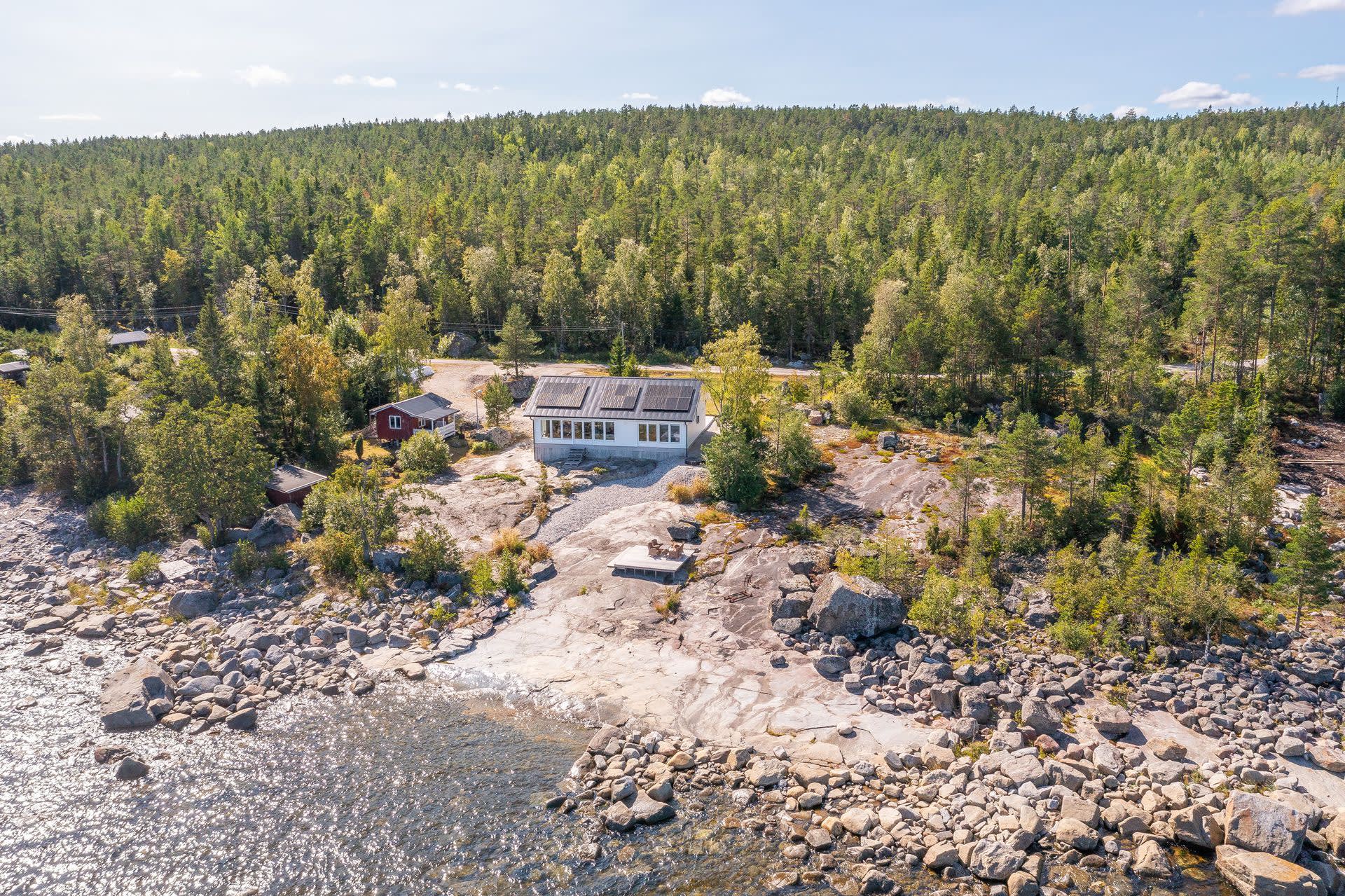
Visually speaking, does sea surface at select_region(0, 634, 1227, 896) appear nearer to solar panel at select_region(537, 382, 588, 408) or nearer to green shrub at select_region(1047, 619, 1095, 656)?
green shrub at select_region(1047, 619, 1095, 656)

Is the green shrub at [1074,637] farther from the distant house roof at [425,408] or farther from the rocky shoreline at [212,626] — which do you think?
the distant house roof at [425,408]

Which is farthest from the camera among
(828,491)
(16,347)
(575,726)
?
(16,347)

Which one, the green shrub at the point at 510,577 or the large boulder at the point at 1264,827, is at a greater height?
the green shrub at the point at 510,577

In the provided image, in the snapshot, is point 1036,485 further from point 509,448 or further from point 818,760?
point 509,448

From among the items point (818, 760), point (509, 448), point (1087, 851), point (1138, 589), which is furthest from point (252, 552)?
point (1138, 589)

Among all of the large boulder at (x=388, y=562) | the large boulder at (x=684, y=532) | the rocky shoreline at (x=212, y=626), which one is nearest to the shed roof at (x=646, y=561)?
the large boulder at (x=684, y=532)

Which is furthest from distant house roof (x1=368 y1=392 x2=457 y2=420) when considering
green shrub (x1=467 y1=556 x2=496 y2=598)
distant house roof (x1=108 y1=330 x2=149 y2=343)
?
distant house roof (x1=108 y1=330 x2=149 y2=343)

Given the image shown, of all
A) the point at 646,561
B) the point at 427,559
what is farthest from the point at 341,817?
the point at 646,561
